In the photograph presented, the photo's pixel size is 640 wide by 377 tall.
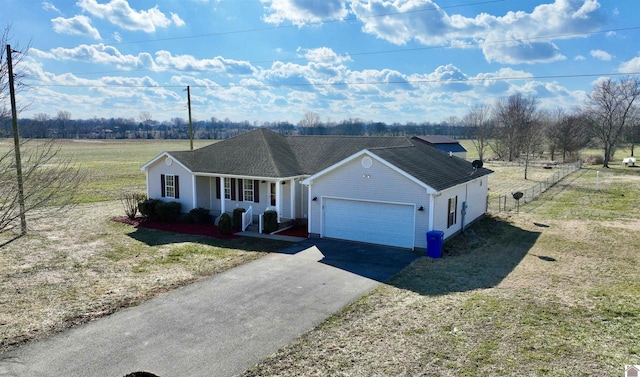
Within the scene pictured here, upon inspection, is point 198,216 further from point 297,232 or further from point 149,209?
point 297,232

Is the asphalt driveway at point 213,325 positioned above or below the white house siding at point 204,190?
below

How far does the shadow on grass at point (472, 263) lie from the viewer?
12.6 metres

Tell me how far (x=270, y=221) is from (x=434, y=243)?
7.45m

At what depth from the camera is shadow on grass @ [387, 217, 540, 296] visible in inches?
496

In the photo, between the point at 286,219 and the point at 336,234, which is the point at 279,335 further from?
the point at 286,219

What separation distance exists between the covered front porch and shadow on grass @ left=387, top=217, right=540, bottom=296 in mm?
7513

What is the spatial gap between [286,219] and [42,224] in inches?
470

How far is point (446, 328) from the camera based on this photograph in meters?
9.49

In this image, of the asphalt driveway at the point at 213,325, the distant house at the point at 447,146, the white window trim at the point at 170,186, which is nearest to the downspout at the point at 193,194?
the white window trim at the point at 170,186

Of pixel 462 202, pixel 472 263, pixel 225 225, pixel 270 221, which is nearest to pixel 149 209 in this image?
pixel 225 225

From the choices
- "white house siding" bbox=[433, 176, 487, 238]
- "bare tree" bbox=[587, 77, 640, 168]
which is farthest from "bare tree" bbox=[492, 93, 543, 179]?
"white house siding" bbox=[433, 176, 487, 238]

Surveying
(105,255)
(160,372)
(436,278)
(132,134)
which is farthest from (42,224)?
(132,134)

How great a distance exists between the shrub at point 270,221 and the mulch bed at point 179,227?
4.85ft

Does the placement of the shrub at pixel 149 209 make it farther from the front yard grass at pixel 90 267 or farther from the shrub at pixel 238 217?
the shrub at pixel 238 217
